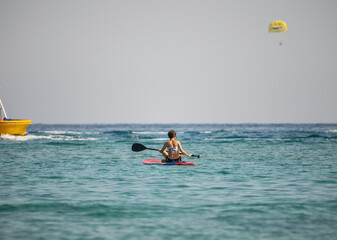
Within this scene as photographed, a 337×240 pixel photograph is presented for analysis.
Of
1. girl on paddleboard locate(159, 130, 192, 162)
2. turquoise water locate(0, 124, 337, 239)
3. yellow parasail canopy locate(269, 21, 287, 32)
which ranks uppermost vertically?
yellow parasail canopy locate(269, 21, 287, 32)

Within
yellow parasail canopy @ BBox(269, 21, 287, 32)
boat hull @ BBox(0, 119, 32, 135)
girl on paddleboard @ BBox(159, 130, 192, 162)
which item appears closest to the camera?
girl on paddleboard @ BBox(159, 130, 192, 162)

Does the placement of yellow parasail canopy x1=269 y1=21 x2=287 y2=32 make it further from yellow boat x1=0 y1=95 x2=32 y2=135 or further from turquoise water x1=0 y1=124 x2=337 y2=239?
turquoise water x1=0 y1=124 x2=337 y2=239

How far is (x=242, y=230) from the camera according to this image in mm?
7734

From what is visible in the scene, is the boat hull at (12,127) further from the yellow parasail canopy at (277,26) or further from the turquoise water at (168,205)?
the turquoise water at (168,205)

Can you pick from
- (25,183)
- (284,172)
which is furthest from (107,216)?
(284,172)

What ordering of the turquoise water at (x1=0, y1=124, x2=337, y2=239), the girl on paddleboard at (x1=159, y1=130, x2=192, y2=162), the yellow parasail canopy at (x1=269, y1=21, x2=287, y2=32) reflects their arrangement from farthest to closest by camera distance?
the yellow parasail canopy at (x1=269, y1=21, x2=287, y2=32), the girl on paddleboard at (x1=159, y1=130, x2=192, y2=162), the turquoise water at (x1=0, y1=124, x2=337, y2=239)

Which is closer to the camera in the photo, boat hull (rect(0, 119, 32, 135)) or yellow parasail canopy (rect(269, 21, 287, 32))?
boat hull (rect(0, 119, 32, 135))

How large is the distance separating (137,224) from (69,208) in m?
2.11

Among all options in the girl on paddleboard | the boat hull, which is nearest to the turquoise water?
the girl on paddleboard

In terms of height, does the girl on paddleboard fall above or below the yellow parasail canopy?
below

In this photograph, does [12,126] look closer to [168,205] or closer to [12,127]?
[12,127]

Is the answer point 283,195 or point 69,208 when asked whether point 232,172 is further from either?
point 69,208

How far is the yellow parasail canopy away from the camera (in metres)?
48.5

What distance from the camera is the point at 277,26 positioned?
49031 mm
